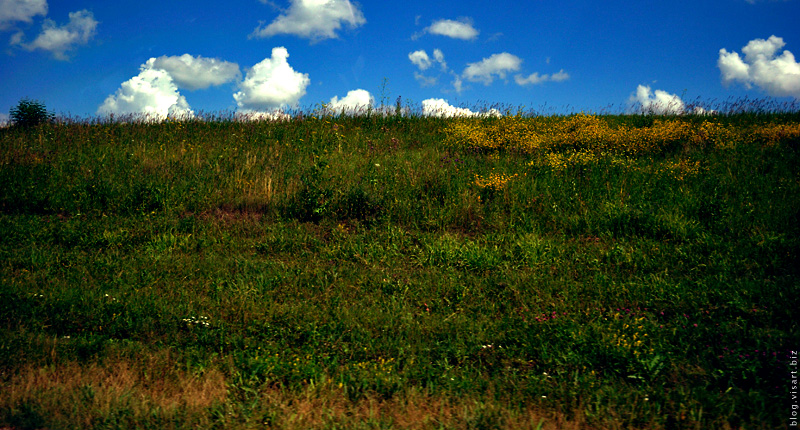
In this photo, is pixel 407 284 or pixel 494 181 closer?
pixel 407 284

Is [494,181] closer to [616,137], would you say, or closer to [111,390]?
[616,137]

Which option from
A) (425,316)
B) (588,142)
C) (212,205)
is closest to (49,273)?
(212,205)

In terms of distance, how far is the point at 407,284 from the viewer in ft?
17.0

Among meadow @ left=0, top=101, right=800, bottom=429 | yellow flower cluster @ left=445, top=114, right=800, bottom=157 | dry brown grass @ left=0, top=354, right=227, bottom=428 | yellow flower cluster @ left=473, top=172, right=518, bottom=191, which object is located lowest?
dry brown grass @ left=0, top=354, right=227, bottom=428

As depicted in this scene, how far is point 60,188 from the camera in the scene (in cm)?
863

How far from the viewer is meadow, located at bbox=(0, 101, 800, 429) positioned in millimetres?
3119

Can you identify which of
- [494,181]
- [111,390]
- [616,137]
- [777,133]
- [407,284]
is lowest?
[111,390]

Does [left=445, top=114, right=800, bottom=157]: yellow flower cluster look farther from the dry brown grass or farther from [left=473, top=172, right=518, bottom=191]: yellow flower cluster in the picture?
the dry brown grass

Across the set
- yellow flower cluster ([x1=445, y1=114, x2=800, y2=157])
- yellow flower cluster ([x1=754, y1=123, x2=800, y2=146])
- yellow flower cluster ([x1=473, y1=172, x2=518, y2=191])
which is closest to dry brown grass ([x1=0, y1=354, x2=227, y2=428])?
yellow flower cluster ([x1=473, y1=172, x2=518, y2=191])

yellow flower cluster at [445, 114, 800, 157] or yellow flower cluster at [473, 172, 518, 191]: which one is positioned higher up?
yellow flower cluster at [445, 114, 800, 157]

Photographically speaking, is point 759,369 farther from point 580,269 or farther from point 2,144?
point 2,144

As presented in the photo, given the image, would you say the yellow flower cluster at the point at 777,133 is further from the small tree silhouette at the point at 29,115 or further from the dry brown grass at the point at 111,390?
the small tree silhouette at the point at 29,115

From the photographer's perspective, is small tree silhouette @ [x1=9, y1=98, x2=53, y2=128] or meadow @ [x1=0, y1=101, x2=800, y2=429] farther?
small tree silhouette @ [x1=9, y1=98, x2=53, y2=128]

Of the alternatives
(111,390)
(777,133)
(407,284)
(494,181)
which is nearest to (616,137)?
(777,133)
